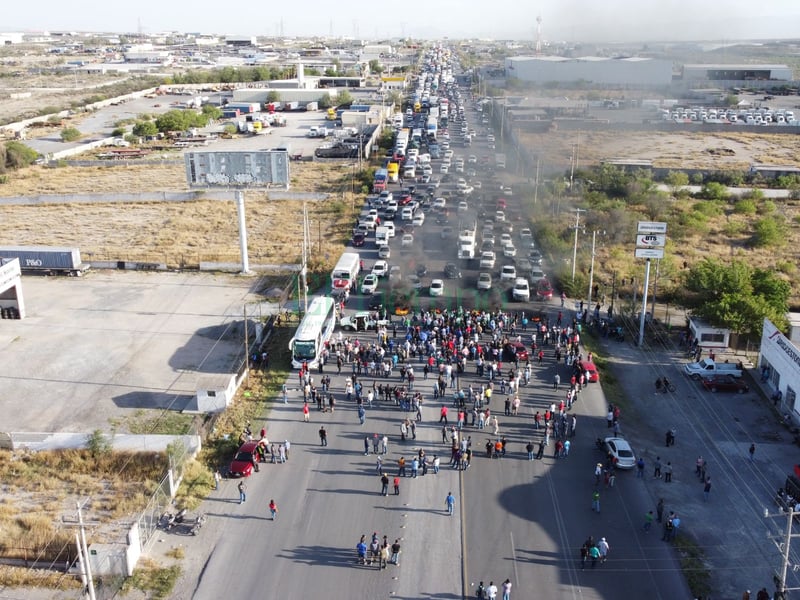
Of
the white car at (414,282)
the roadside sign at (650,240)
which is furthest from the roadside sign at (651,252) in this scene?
the white car at (414,282)

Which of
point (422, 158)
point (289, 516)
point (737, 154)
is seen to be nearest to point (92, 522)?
point (289, 516)

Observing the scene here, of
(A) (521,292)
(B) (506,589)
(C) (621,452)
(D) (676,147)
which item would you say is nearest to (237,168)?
(A) (521,292)

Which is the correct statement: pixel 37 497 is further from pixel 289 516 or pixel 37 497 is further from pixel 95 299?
pixel 95 299

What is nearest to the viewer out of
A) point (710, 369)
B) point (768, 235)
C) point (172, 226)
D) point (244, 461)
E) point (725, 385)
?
point (244, 461)

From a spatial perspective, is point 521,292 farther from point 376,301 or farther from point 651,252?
point 376,301

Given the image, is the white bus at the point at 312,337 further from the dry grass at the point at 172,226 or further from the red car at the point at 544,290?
the dry grass at the point at 172,226
